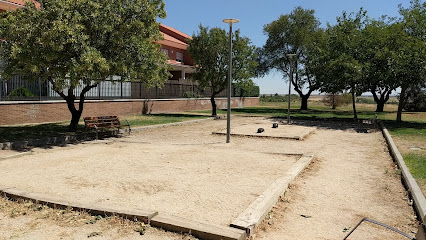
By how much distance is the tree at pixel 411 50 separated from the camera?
16025mm

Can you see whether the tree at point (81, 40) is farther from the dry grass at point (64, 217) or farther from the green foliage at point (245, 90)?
the green foliage at point (245, 90)

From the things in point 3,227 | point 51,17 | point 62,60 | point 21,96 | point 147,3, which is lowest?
point 3,227

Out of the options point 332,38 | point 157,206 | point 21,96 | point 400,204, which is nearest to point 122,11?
point 21,96

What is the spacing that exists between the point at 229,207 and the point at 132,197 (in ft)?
5.11

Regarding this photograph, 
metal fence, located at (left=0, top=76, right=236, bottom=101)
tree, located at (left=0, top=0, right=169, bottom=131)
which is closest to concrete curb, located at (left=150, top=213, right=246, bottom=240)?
tree, located at (left=0, top=0, right=169, bottom=131)

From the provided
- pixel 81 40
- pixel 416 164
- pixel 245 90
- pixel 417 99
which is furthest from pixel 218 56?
pixel 417 99

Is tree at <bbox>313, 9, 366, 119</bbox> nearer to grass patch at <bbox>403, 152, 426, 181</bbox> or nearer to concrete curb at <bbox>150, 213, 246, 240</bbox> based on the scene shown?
grass patch at <bbox>403, 152, 426, 181</bbox>

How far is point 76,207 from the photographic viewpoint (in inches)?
174

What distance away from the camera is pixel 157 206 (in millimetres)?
4645

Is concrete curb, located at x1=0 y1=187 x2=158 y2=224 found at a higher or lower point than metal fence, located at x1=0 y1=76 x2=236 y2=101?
lower

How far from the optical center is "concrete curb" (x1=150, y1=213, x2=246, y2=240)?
3568 millimetres

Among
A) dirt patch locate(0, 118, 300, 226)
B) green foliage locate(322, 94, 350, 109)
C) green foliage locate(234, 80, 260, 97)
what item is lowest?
dirt patch locate(0, 118, 300, 226)

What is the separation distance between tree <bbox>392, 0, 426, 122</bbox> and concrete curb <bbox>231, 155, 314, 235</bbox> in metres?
13.0

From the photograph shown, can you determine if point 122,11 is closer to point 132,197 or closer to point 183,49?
point 132,197
